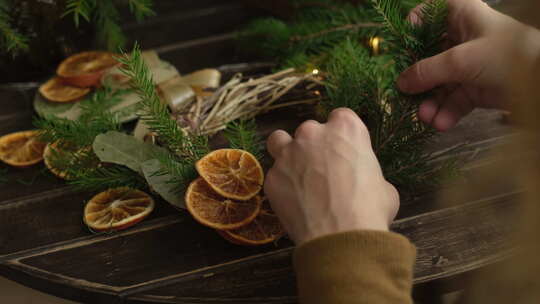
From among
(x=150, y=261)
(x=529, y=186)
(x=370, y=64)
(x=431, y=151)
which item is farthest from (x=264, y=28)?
(x=529, y=186)

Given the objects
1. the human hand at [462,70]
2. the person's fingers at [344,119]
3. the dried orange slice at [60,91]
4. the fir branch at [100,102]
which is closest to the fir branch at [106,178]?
the fir branch at [100,102]

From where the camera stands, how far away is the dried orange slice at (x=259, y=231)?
2.42 feet

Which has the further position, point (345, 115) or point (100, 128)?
point (100, 128)

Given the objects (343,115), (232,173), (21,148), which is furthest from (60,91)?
(343,115)

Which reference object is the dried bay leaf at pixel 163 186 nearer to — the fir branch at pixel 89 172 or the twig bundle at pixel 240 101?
the fir branch at pixel 89 172

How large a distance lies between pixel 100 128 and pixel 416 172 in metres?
0.54

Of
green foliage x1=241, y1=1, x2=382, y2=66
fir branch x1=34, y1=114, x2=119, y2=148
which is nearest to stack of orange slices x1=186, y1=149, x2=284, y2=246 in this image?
fir branch x1=34, y1=114, x2=119, y2=148

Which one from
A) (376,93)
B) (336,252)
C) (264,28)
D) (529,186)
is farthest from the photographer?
(264,28)

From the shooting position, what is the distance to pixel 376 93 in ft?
2.74

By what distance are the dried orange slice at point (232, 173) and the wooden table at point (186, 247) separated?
89 mm

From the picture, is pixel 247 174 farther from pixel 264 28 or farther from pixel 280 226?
pixel 264 28

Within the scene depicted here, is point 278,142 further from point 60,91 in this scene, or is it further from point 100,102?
point 60,91

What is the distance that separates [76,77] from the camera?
103 centimetres

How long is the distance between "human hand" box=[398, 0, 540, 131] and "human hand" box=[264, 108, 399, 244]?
0.41ft
